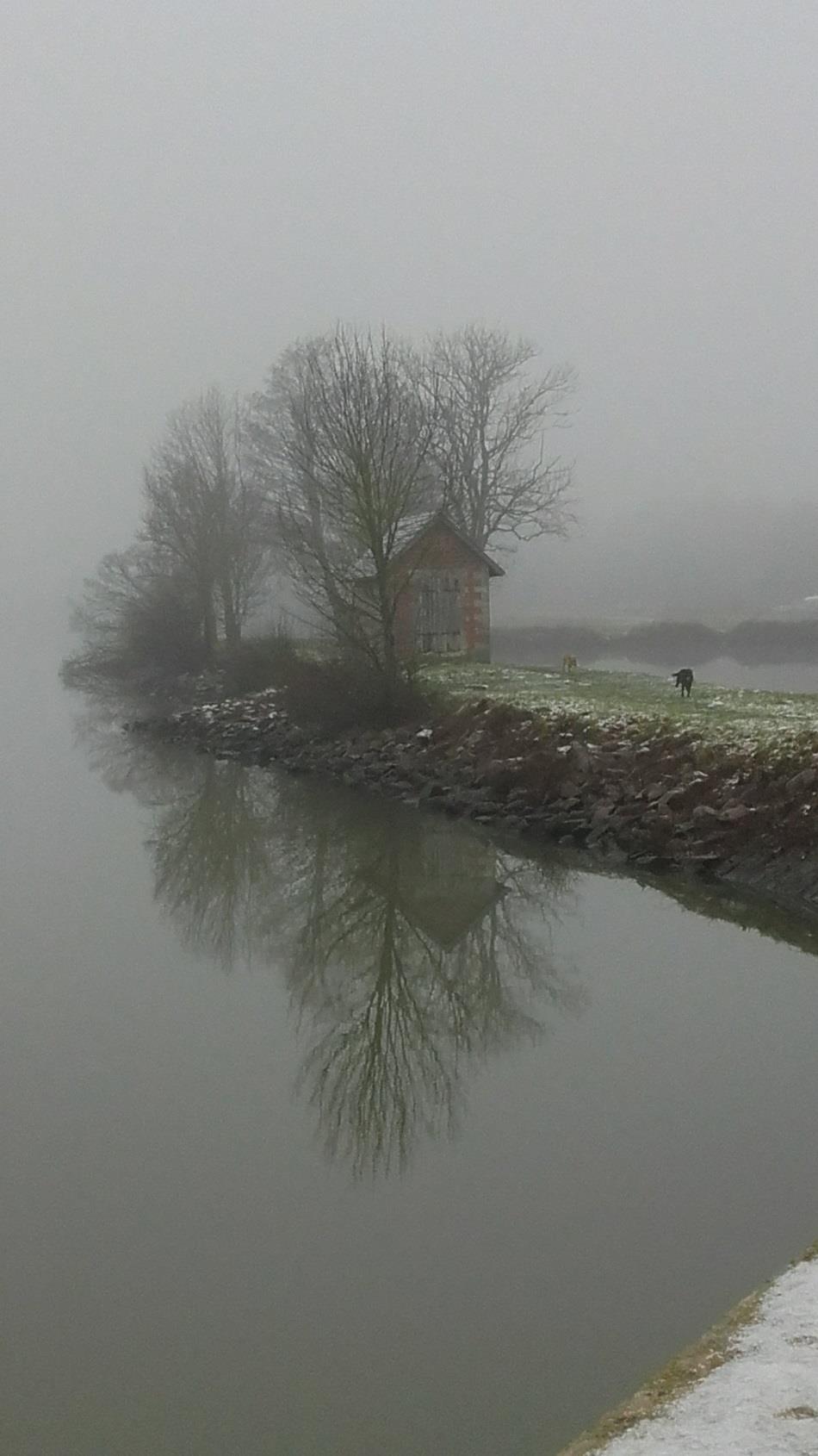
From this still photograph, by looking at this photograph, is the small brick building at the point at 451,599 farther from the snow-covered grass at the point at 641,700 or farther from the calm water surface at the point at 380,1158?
the calm water surface at the point at 380,1158

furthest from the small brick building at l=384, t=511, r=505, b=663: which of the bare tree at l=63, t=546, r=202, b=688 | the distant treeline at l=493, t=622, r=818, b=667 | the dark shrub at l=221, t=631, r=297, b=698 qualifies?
the distant treeline at l=493, t=622, r=818, b=667

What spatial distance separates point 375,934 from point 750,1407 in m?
8.71

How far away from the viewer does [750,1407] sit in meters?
3.86

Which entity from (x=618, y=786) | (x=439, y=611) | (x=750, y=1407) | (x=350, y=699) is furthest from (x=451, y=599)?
(x=750, y=1407)

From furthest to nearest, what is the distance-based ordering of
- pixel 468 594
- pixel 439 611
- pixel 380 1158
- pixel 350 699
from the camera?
pixel 468 594
pixel 439 611
pixel 350 699
pixel 380 1158

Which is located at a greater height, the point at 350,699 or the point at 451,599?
the point at 451,599

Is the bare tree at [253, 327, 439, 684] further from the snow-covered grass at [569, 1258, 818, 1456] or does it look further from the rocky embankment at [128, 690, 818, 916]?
the snow-covered grass at [569, 1258, 818, 1456]

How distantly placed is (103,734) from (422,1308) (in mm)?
Answer: 30695

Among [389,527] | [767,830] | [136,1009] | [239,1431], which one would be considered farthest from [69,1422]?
[389,527]

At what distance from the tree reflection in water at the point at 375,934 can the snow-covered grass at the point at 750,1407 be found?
3.07 metres

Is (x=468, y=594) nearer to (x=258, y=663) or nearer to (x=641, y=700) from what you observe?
(x=258, y=663)

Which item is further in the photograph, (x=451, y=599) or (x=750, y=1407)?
(x=451, y=599)

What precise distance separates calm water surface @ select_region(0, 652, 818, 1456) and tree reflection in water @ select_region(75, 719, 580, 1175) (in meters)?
0.05

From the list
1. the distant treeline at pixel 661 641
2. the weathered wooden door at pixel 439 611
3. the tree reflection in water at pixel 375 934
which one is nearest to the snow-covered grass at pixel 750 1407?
the tree reflection in water at pixel 375 934
